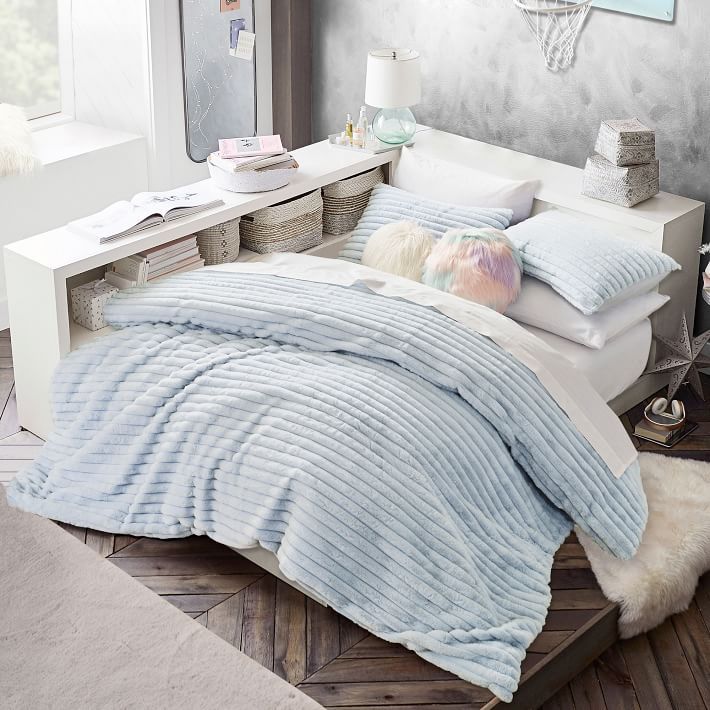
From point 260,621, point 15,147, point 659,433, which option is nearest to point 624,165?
point 659,433

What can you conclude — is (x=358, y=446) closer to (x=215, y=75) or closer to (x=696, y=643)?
(x=696, y=643)

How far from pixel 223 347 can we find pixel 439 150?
5.01 ft

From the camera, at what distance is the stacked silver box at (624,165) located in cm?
375

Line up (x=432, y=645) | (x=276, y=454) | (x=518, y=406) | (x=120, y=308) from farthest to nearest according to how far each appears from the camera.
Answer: (x=120, y=308)
(x=518, y=406)
(x=276, y=454)
(x=432, y=645)

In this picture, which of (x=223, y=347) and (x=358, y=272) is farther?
(x=358, y=272)

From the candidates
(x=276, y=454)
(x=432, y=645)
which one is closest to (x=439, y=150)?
(x=276, y=454)

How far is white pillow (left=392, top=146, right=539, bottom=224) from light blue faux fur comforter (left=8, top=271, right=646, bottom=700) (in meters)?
0.86

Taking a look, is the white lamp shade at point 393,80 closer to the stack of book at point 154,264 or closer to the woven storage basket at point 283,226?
the woven storage basket at point 283,226

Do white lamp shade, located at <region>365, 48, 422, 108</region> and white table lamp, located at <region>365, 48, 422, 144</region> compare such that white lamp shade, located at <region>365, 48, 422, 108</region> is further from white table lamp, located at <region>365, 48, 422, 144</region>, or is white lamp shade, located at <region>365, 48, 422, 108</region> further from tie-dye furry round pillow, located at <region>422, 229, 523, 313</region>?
tie-dye furry round pillow, located at <region>422, 229, 523, 313</region>

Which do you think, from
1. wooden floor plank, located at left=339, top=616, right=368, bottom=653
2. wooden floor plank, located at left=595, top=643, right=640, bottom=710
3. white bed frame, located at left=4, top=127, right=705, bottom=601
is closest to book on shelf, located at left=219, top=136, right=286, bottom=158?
white bed frame, located at left=4, top=127, right=705, bottom=601

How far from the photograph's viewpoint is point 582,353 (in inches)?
137

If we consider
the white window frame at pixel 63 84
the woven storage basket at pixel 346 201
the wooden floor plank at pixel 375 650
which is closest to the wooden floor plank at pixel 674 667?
the wooden floor plank at pixel 375 650

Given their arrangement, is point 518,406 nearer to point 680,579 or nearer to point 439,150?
point 680,579

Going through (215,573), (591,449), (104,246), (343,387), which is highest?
(104,246)
